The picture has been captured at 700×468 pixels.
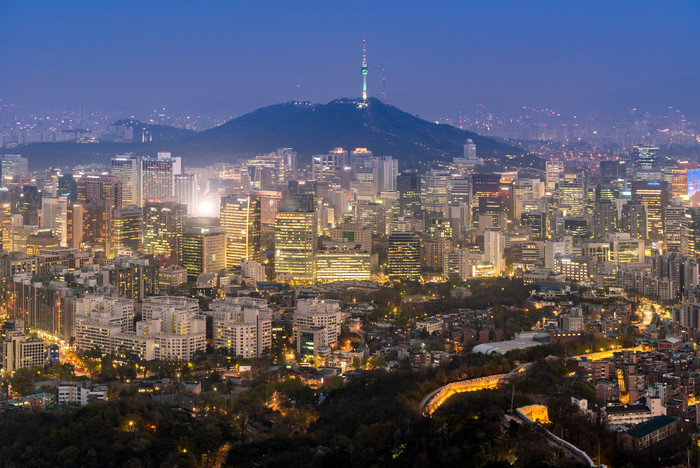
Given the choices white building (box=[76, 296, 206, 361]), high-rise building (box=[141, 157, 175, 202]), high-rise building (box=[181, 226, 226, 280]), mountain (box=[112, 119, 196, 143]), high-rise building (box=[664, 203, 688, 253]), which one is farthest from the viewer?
mountain (box=[112, 119, 196, 143])

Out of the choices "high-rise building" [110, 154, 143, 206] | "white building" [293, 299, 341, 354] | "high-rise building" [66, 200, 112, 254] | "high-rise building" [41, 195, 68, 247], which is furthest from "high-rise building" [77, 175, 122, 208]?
"white building" [293, 299, 341, 354]

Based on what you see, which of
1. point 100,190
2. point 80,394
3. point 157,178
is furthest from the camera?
point 157,178

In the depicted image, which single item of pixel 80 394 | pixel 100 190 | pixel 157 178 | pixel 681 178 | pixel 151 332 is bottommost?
pixel 80 394

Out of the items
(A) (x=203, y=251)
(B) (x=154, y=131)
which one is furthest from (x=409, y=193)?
(B) (x=154, y=131)

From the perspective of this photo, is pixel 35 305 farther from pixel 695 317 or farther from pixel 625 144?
pixel 625 144

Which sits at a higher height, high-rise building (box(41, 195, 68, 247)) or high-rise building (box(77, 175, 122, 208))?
high-rise building (box(77, 175, 122, 208))

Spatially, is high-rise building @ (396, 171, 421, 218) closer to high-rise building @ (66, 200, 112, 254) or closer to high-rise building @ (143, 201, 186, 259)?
high-rise building @ (143, 201, 186, 259)

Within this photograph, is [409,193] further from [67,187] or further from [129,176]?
[67,187]
